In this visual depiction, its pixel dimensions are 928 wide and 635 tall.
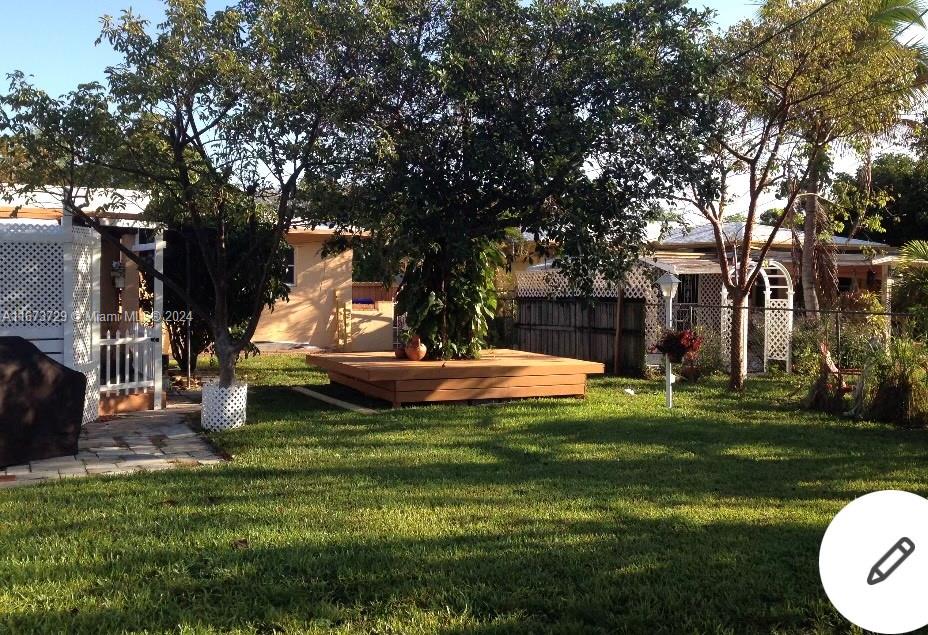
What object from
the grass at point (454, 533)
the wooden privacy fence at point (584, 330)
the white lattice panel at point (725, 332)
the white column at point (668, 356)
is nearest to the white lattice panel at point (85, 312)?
the grass at point (454, 533)

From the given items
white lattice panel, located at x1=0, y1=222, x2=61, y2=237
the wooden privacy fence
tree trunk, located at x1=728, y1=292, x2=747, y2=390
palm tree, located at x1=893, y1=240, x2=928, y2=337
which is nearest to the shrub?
palm tree, located at x1=893, y1=240, x2=928, y2=337

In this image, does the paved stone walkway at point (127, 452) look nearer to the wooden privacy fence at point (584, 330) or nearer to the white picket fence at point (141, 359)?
the white picket fence at point (141, 359)

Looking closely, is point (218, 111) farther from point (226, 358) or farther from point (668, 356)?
point (668, 356)

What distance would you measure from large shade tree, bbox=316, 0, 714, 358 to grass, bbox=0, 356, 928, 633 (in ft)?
7.77

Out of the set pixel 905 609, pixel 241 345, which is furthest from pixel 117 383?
pixel 905 609

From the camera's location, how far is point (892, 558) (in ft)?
7.51

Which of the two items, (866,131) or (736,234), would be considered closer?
(866,131)

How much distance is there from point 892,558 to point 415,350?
33.8 ft

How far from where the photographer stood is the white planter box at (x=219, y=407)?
9.41 m

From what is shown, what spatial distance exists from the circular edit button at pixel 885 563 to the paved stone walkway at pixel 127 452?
642 centimetres

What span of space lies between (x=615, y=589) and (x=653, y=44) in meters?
6.50

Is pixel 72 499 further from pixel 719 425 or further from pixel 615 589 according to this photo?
pixel 719 425

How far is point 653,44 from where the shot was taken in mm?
9047

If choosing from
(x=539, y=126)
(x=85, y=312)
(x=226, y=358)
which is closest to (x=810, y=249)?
(x=539, y=126)
